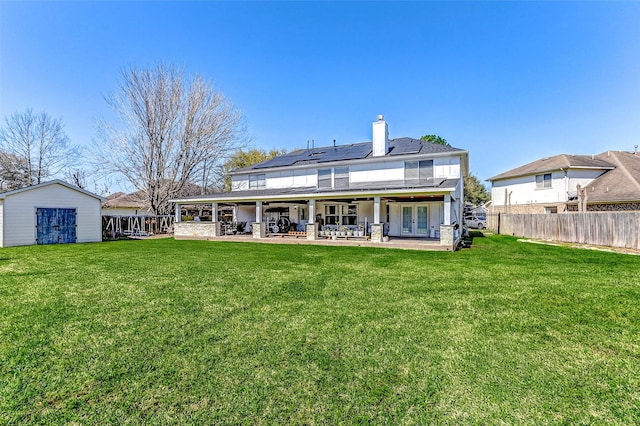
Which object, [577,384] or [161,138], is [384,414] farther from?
[161,138]

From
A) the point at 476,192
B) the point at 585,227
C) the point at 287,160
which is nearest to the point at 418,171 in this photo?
the point at 585,227

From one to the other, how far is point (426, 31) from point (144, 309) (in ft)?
62.1

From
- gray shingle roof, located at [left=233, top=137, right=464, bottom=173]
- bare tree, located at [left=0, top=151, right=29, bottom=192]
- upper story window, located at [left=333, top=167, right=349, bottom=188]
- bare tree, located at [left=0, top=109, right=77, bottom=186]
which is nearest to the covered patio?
upper story window, located at [left=333, top=167, right=349, bottom=188]

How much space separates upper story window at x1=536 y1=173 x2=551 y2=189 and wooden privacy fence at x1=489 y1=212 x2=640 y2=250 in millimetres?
5381

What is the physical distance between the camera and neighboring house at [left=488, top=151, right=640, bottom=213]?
59.6 ft

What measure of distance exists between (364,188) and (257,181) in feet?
32.9

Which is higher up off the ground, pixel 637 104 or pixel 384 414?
pixel 637 104

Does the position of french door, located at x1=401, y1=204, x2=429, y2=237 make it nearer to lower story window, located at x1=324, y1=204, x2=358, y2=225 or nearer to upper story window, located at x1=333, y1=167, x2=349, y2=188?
lower story window, located at x1=324, y1=204, x2=358, y2=225

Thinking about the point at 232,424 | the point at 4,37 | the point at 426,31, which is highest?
the point at 426,31

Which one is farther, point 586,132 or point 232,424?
point 586,132

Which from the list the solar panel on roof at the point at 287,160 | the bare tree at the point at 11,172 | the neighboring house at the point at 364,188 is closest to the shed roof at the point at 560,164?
the neighboring house at the point at 364,188

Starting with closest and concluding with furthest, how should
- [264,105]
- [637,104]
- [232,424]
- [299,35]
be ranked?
[232,424] < [637,104] < [299,35] < [264,105]

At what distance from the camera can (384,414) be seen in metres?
2.57

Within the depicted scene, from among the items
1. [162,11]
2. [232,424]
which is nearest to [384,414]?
[232,424]
